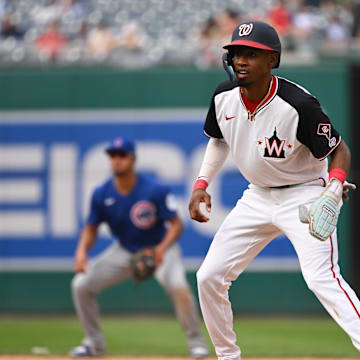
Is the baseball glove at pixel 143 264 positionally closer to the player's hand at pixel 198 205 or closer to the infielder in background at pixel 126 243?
the infielder in background at pixel 126 243

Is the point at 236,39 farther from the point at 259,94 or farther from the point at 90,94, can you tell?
the point at 90,94

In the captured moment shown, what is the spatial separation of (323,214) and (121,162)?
11.1 feet

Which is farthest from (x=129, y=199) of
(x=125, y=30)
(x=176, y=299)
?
(x=125, y=30)

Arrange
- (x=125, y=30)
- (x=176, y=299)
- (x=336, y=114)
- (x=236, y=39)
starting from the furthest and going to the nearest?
(x=125, y=30) → (x=336, y=114) → (x=176, y=299) → (x=236, y=39)

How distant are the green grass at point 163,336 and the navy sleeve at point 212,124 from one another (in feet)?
8.49

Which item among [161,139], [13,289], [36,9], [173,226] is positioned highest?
[36,9]

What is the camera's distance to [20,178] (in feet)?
34.1

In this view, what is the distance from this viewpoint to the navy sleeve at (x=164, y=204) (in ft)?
24.2

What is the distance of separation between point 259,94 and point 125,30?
7.29 meters

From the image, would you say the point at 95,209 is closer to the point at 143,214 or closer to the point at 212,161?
the point at 143,214

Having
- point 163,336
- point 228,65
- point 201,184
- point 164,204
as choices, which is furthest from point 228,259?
point 163,336

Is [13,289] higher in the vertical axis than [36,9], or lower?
lower

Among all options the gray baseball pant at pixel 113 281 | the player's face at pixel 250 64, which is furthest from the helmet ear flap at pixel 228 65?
the gray baseball pant at pixel 113 281

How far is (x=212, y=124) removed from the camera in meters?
4.96
